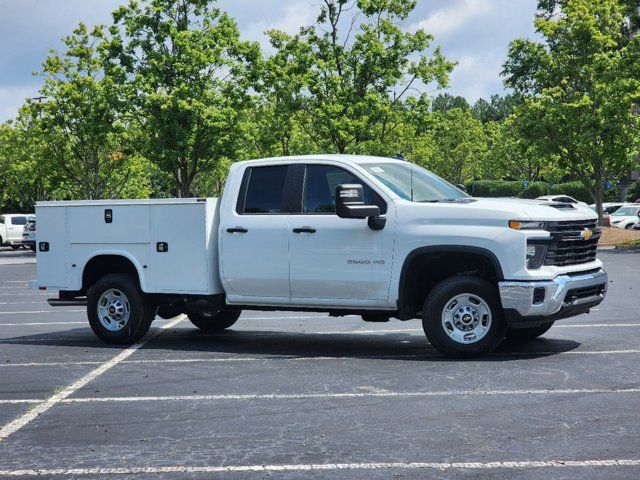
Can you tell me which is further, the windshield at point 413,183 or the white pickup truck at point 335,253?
the windshield at point 413,183

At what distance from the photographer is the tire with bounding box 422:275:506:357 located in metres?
9.02

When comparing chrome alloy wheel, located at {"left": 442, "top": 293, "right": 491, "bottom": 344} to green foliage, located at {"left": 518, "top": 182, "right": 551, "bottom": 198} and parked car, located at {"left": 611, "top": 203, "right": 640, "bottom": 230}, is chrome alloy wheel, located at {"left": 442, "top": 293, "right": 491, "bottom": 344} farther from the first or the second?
green foliage, located at {"left": 518, "top": 182, "right": 551, "bottom": 198}

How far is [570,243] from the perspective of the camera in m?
9.20

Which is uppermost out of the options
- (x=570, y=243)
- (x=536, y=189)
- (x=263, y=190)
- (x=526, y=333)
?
(x=536, y=189)

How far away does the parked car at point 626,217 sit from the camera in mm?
46688

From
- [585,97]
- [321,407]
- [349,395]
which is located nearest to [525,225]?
[349,395]

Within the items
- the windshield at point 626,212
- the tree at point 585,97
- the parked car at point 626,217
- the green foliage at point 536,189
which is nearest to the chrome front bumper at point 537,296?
the tree at point 585,97

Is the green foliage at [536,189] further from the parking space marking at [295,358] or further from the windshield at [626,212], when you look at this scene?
the parking space marking at [295,358]

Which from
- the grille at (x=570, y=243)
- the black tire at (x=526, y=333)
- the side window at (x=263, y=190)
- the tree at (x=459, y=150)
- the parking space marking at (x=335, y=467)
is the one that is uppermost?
the tree at (x=459, y=150)

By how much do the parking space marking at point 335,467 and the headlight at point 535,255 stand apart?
3633mm

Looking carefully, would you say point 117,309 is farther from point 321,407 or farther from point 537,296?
point 537,296

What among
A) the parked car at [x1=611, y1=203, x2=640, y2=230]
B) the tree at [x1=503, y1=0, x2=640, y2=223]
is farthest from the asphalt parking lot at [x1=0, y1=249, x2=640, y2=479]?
the parked car at [x1=611, y1=203, x2=640, y2=230]

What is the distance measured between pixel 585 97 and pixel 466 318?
1101 inches

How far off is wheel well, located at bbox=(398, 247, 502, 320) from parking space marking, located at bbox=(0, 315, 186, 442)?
2.95m
